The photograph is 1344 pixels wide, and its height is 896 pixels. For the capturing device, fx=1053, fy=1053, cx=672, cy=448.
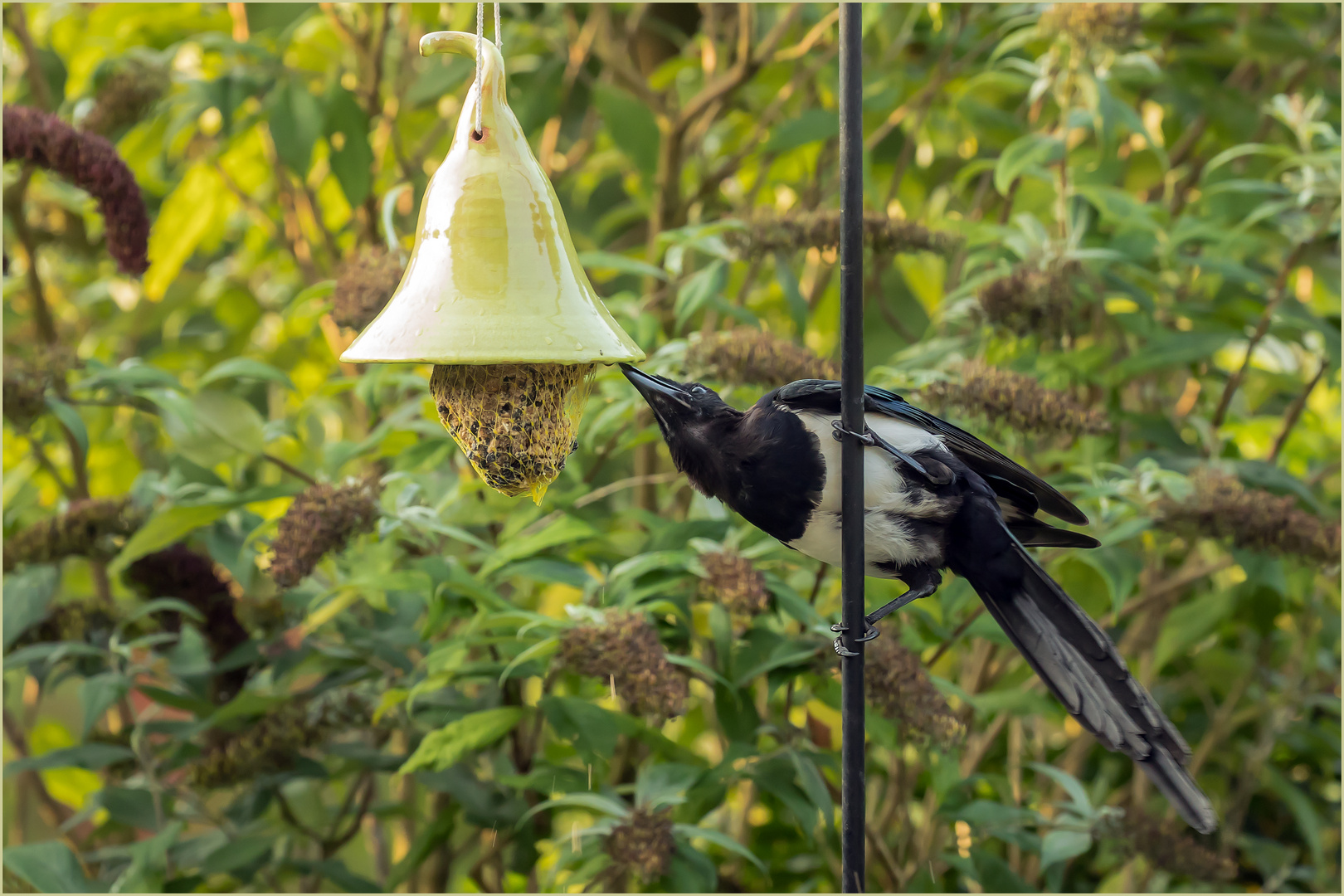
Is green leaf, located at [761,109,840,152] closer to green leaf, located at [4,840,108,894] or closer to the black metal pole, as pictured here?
the black metal pole

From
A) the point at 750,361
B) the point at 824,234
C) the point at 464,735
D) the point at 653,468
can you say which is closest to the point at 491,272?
the point at 750,361

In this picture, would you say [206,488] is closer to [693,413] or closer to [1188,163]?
[693,413]

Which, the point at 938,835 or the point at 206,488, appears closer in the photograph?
the point at 206,488

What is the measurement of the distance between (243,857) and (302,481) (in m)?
0.67

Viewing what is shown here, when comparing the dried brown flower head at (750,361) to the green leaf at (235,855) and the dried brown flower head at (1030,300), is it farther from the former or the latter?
the green leaf at (235,855)

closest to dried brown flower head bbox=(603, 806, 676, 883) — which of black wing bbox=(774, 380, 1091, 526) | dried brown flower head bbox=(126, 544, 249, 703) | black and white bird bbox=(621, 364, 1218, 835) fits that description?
black and white bird bbox=(621, 364, 1218, 835)

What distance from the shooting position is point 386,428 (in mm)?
1773

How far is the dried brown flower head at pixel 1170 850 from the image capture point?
5.76ft

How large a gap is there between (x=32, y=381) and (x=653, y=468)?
1.32m

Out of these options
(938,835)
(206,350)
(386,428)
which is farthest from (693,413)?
(206,350)

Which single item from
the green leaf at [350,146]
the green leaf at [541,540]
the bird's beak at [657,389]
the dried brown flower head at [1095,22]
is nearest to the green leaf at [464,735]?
the green leaf at [541,540]

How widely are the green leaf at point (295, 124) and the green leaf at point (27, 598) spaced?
2.99ft

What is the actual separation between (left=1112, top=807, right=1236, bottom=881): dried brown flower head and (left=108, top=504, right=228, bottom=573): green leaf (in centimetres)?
163

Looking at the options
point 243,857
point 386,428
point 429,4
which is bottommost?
point 243,857
